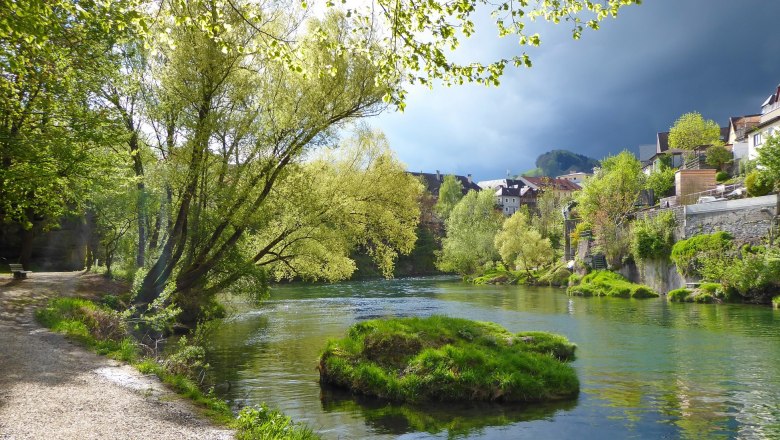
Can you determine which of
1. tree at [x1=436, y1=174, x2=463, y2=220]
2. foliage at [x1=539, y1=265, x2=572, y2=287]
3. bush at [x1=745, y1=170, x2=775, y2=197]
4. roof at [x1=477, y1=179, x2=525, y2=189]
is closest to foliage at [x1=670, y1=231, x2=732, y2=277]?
bush at [x1=745, y1=170, x2=775, y2=197]

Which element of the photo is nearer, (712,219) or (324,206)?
(324,206)

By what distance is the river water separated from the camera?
37.7ft

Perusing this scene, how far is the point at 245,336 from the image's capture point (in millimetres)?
23984

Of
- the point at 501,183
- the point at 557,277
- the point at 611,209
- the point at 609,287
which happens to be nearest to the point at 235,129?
the point at 609,287

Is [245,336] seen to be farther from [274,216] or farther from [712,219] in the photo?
[712,219]

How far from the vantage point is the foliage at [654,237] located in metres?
43.0

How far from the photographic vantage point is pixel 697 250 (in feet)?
128

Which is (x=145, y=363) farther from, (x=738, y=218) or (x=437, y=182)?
(x=437, y=182)

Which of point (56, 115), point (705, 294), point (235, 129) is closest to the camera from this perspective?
point (56, 115)

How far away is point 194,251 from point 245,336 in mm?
5516

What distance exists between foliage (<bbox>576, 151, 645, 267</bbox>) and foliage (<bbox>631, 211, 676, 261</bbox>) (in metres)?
4.02

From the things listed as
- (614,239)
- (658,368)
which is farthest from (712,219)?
(658,368)

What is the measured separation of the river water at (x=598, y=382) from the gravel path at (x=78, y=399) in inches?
127

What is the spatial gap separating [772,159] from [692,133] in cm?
5467
